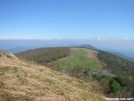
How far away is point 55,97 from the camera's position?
1705cm

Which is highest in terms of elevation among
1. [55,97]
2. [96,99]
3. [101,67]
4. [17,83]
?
[17,83]

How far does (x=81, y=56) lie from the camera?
6555 inches

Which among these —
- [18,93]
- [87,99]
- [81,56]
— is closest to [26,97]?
[18,93]

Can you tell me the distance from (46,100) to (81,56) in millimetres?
151447

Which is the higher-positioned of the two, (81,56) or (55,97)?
(55,97)

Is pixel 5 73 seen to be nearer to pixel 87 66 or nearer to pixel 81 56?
pixel 87 66

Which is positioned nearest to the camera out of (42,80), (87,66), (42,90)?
(42,90)

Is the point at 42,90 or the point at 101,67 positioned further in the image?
the point at 101,67

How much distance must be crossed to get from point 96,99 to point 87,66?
394 feet

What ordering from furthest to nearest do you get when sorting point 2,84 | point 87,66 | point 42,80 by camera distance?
point 87,66, point 42,80, point 2,84

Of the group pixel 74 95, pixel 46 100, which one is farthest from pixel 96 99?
pixel 46 100

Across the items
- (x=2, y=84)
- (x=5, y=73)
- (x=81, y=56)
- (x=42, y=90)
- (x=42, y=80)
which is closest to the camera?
(x=2, y=84)

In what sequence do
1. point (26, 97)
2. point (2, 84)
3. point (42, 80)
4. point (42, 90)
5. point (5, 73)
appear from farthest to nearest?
point (42, 80), point (5, 73), point (42, 90), point (2, 84), point (26, 97)

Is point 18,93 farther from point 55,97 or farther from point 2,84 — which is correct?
point 55,97
